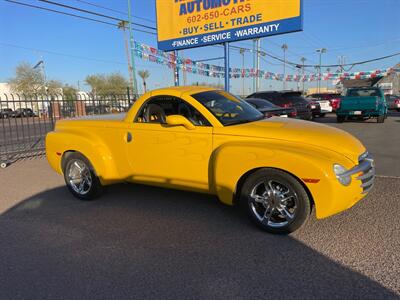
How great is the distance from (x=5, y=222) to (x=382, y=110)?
15741 millimetres

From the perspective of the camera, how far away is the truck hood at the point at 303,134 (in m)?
3.55

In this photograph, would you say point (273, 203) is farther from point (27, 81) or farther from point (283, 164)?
point (27, 81)

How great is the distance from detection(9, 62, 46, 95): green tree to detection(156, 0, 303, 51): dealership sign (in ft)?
165

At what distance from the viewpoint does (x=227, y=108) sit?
4.43m

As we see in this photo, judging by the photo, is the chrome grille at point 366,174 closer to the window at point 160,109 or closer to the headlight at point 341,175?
the headlight at point 341,175

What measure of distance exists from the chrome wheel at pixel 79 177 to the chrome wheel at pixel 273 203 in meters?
2.77

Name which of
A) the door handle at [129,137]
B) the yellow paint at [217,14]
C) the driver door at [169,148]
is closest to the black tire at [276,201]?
the driver door at [169,148]

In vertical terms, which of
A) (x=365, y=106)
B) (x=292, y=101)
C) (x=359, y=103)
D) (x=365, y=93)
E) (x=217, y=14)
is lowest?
(x=365, y=106)

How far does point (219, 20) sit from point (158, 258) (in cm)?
912

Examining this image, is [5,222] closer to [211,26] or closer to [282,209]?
[282,209]

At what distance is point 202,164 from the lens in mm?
4027

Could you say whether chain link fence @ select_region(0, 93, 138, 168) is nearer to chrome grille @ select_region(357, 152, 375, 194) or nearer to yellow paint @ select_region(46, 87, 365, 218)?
yellow paint @ select_region(46, 87, 365, 218)

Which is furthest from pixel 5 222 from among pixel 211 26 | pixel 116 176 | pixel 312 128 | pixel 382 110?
pixel 382 110

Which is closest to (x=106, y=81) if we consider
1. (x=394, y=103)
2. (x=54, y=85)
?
(x=54, y=85)
